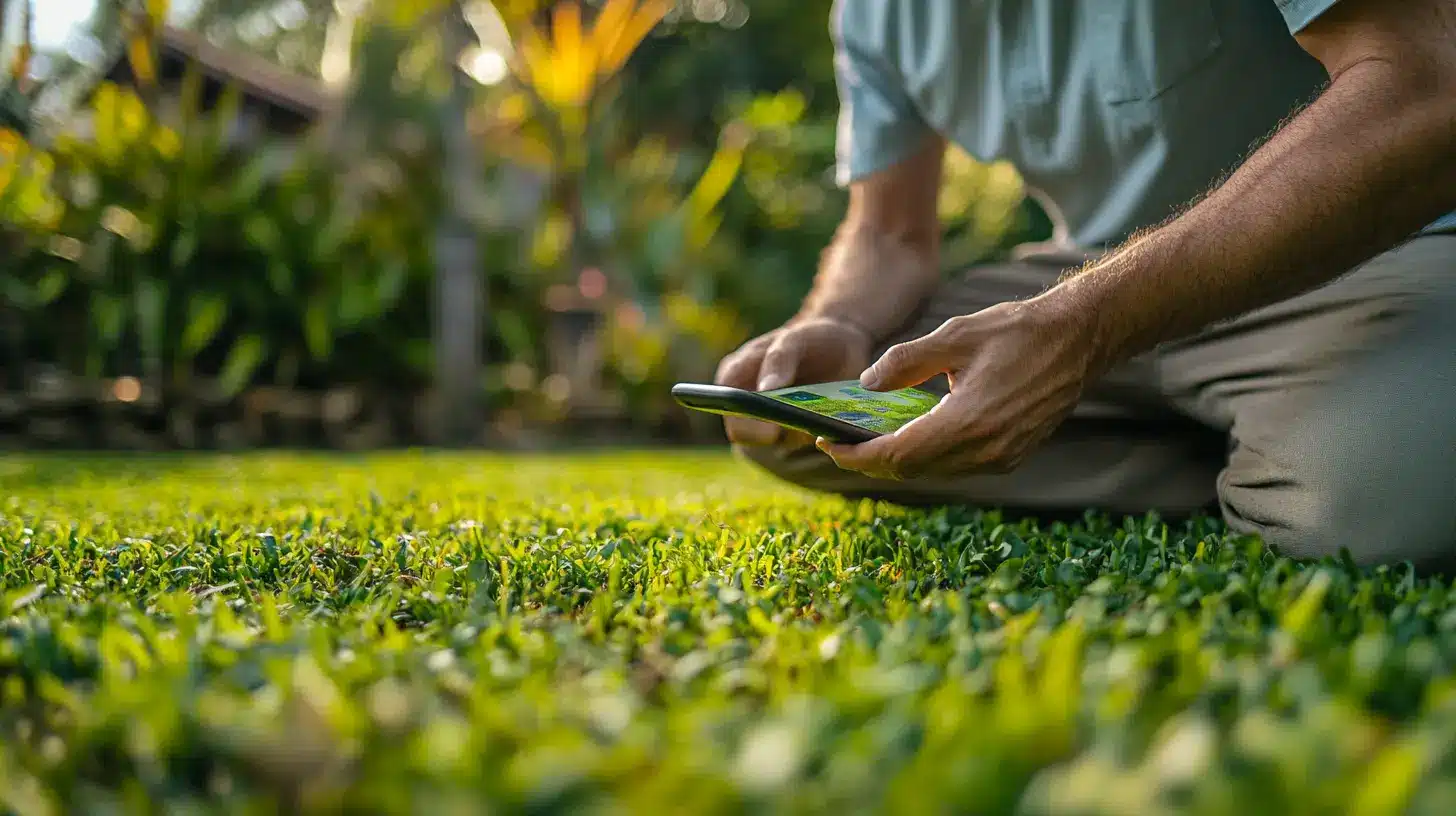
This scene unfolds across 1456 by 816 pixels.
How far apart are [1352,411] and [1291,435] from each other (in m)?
0.09

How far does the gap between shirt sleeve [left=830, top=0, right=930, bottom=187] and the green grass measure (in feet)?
3.54

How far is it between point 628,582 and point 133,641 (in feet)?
1.83

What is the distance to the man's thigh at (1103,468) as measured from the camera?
6.50ft

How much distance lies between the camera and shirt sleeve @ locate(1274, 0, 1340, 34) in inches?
55.2

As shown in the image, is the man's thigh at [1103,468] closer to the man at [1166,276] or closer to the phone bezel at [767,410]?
the man at [1166,276]

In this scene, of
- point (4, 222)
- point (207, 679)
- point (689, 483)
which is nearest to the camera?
point (207, 679)

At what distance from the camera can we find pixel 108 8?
187 inches

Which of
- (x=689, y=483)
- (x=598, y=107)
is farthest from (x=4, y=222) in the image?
(x=689, y=483)

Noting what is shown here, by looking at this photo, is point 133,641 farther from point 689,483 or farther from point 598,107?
point 598,107

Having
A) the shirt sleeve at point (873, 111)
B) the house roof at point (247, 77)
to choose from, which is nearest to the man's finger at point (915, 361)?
Result: the shirt sleeve at point (873, 111)

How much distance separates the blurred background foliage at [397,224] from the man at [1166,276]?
2988 millimetres

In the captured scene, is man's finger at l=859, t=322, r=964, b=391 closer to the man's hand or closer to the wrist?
the man's hand

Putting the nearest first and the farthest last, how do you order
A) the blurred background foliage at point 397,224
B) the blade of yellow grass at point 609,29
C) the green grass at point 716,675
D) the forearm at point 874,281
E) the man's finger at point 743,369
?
the green grass at point 716,675 < the man's finger at point 743,369 < the forearm at point 874,281 < the blurred background foliage at point 397,224 < the blade of yellow grass at point 609,29

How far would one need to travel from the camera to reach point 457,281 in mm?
5270
